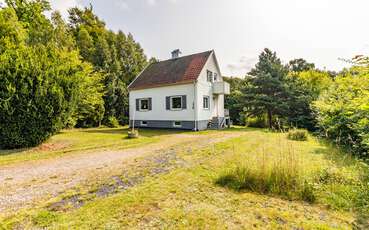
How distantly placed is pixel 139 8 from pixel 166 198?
12517mm

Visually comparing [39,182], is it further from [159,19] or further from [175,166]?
[159,19]

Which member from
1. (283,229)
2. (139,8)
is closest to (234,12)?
(139,8)

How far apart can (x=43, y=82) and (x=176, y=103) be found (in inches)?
372

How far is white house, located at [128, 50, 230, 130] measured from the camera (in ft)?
49.2

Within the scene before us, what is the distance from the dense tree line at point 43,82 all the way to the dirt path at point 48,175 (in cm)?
281

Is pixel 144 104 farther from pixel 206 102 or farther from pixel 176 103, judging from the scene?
pixel 206 102

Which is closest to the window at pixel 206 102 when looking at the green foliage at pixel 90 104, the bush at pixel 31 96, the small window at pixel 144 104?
the small window at pixel 144 104

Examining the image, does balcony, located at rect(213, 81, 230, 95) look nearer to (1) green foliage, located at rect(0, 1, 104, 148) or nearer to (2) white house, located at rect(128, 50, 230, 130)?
(2) white house, located at rect(128, 50, 230, 130)

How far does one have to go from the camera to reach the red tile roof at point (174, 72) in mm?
15437

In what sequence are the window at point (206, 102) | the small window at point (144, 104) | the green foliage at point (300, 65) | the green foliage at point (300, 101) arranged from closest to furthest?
1. the green foliage at point (300, 101)
2. the window at point (206, 102)
3. the small window at point (144, 104)
4. the green foliage at point (300, 65)

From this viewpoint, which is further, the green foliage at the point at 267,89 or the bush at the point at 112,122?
the bush at the point at 112,122

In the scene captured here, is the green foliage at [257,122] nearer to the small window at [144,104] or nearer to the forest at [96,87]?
the forest at [96,87]

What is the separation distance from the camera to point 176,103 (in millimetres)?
15758

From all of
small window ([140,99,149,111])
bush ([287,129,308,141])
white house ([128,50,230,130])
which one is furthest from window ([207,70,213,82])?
bush ([287,129,308,141])
